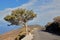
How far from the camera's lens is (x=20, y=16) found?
4884cm

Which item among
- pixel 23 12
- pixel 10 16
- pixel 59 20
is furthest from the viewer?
pixel 59 20

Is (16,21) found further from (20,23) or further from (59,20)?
(59,20)

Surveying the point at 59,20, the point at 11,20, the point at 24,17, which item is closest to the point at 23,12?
Answer: the point at 24,17

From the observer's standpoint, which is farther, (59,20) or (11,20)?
(59,20)

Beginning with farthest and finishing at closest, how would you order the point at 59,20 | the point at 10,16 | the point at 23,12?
1. the point at 59,20
2. the point at 10,16
3. the point at 23,12

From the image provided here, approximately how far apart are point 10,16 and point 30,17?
4998 millimetres

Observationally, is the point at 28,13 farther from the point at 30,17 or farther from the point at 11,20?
the point at 11,20

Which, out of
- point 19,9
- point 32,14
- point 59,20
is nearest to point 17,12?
point 19,9

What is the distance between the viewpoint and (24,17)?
48906 millimetres

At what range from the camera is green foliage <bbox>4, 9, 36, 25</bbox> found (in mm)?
48456

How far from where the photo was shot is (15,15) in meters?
49.5

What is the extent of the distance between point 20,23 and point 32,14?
3.63m

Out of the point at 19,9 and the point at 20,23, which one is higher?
the point at 19,9

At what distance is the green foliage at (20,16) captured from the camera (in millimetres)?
48456
